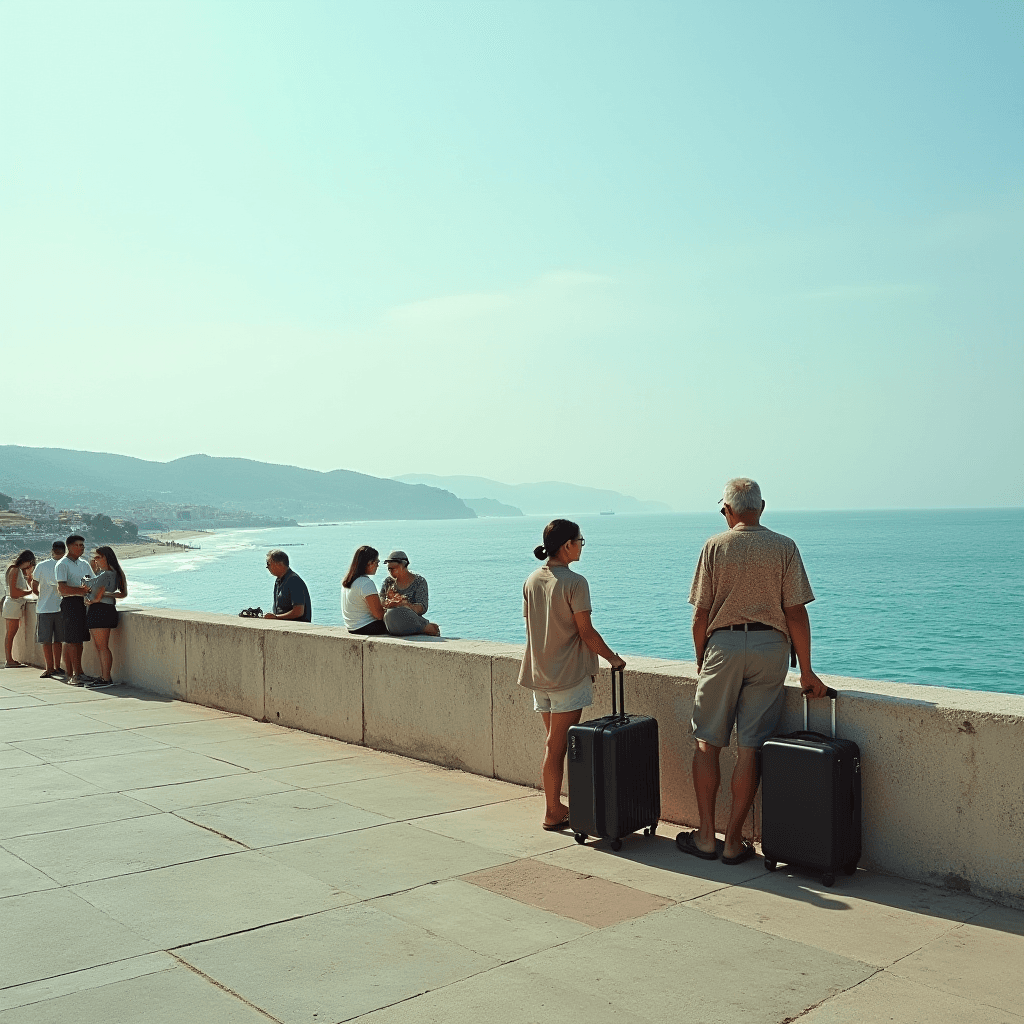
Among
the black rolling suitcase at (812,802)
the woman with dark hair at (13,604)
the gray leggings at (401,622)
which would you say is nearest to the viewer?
the black rolling suitcase at (812,802)

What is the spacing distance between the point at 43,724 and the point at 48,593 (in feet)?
11.6

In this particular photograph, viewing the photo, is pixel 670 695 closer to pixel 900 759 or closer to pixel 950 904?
pixel 900 759

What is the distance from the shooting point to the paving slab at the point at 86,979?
3762mm

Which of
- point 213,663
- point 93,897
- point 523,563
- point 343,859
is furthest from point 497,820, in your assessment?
point 523,563

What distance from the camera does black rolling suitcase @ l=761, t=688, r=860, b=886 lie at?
481 centimetres

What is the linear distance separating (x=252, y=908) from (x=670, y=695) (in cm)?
242

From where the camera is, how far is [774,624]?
16.7ft

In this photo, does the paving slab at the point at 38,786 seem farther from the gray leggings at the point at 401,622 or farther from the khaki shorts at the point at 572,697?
the khaki shorts at the point at 572,697

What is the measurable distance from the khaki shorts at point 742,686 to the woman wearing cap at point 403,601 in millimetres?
3342

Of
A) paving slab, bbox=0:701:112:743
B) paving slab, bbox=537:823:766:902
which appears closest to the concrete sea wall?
paving slab, bbox=537:823:766:902

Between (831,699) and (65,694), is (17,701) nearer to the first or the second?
(65,694)

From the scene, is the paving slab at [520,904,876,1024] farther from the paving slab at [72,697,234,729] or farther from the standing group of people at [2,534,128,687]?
the standing group of people at [2,534,128,687]

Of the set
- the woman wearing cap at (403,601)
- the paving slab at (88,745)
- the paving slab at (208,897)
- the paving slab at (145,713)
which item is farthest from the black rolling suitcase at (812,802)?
the paving slab at (145,713)

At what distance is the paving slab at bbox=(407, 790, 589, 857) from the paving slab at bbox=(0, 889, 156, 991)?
1855 millimetres
